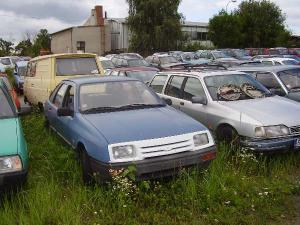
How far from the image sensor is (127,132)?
5.62 m

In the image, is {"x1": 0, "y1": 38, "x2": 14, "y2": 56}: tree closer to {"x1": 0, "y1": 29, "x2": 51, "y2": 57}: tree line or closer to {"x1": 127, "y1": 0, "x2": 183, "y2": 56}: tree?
{"x1": 0, "y1": 29, "x2": 51, "y2": 57}: tree line

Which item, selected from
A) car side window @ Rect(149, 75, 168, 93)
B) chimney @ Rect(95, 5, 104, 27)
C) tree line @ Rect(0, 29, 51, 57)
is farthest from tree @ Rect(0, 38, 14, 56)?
car side window @ Rect(149, 75, 168, 93)

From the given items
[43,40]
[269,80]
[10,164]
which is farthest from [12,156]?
[43,40]

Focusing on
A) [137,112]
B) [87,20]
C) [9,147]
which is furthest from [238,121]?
[87,20]

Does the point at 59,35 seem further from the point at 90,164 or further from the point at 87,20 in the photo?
the point at 90,164

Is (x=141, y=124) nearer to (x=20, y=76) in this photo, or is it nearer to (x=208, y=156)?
(x=208, y=156)

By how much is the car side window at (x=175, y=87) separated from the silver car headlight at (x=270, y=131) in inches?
94.8

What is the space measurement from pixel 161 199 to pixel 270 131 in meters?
2.29

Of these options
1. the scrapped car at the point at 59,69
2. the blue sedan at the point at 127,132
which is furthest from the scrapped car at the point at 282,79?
the scrapped car at the point at 59,69

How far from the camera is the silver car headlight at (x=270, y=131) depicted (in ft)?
21.6

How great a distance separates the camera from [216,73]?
27.4ft

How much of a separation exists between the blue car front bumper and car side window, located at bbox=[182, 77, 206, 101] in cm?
166

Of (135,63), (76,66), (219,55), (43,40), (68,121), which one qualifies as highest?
(43,40)

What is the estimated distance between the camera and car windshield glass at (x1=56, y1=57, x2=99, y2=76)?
11.2 m
